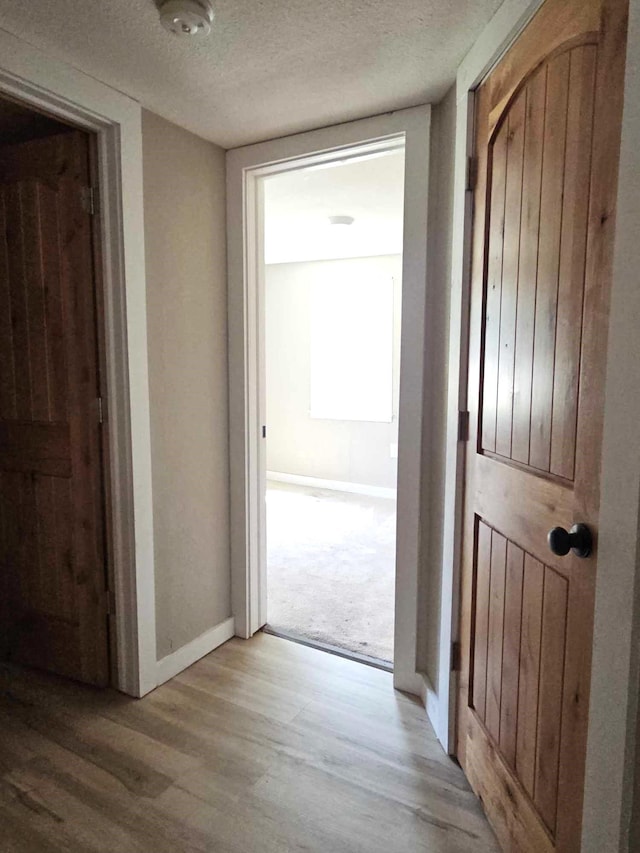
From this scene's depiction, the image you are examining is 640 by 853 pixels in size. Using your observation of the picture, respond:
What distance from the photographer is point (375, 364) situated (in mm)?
5082

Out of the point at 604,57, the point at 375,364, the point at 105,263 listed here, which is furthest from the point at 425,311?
the point at 375,364

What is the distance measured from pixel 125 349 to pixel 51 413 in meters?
0.45

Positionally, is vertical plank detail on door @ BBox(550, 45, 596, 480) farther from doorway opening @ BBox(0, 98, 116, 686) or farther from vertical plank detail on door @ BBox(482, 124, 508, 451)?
doorway opening @ BBox(0, 98, 116, 686)

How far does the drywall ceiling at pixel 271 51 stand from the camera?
1.31 m

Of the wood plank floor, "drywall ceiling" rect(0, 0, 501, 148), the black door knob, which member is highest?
"drywall ceiling" rect(0, 0, 501, 148)

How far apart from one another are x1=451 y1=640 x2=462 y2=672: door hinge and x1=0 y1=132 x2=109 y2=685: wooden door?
4.50 feet

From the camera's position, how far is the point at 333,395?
5.36 metres

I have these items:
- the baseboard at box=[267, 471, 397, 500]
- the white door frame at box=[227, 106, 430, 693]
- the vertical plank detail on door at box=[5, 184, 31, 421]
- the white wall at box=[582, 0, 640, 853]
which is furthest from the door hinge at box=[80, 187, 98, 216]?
the baseboard at box=[267, 471, 397, 500]

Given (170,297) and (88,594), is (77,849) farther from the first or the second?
(170,297)

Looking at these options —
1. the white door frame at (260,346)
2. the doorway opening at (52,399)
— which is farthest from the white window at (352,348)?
the doorway opening at (52,399)

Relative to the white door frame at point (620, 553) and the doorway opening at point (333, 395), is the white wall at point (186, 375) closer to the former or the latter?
the doorway opening at point (333, 395)

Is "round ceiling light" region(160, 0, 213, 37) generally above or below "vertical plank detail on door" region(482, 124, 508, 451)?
above

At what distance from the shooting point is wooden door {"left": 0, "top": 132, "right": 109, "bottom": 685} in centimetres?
187

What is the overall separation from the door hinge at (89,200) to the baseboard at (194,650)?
181 cm
